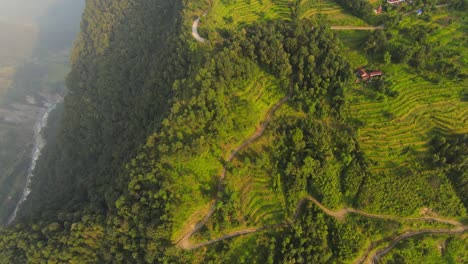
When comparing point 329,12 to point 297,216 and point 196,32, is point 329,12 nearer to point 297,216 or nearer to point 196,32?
point 196,32

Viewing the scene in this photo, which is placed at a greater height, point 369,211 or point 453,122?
point 453,122

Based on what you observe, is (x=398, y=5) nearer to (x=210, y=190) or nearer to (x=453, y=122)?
(x=453, y=122)

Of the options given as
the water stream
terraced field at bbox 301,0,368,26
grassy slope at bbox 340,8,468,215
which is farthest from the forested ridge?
the water stream

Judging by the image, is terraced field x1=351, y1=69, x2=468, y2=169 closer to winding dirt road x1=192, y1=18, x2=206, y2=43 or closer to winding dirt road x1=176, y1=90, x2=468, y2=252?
winding dirt road x1=176, y1=90, x2=468, y2=252

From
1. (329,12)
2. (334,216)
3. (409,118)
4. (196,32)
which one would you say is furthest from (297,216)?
(329,12)

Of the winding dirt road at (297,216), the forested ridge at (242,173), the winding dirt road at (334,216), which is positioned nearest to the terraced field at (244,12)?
the forested ridge at (242,173)

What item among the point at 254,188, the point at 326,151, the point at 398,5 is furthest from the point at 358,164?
the point at 398,5
